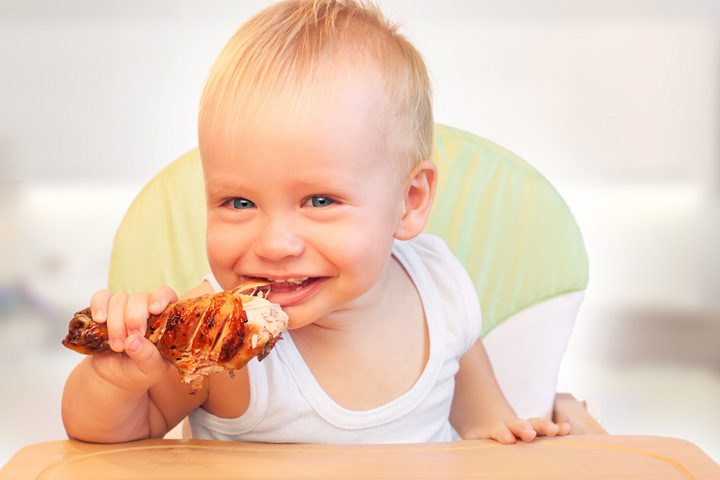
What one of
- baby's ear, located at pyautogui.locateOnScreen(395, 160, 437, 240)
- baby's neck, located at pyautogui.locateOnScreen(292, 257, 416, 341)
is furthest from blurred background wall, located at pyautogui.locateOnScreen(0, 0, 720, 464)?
baby's ear, located at pyautogui.locateOnScreen(395, 160, 437, 240)

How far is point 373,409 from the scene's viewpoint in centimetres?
117

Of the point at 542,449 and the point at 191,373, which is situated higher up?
the point at 191,373

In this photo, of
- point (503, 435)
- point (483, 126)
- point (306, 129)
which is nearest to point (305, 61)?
point (306, 129)

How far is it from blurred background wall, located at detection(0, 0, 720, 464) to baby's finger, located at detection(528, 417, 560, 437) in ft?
7.95

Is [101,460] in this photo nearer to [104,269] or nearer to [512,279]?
[512,279]

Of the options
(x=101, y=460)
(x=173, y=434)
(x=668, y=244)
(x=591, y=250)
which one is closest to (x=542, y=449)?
(x=101, y=460)

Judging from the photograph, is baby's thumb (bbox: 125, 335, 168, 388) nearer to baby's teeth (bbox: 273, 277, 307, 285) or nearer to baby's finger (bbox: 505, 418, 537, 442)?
baby's teeth (bbox: 273, 277, 307, 285)

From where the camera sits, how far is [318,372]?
1.18m

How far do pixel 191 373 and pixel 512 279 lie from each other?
695 millimetres

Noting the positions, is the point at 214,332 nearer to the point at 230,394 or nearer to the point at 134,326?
the point at 134,326

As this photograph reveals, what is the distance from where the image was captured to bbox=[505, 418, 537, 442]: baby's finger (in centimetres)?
102

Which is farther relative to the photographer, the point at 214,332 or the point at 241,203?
the point at 241,203

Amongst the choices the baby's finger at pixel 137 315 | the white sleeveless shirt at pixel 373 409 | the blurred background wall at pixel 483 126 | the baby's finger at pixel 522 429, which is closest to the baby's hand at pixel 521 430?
the baby's finger at pixel 522 429

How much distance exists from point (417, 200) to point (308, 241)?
22 cm
